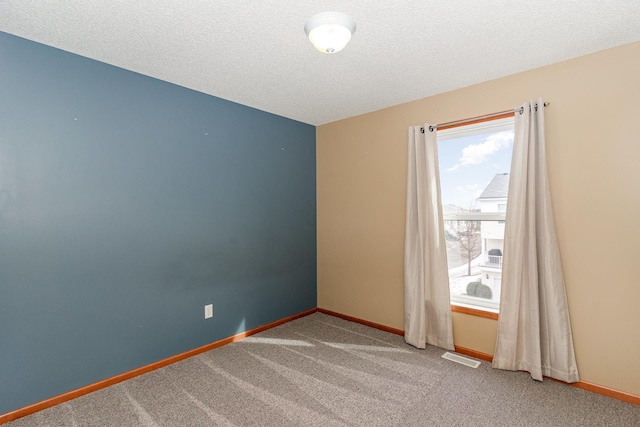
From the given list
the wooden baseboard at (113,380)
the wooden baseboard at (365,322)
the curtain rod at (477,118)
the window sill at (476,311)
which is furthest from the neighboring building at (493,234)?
the wooden baseboard at (113,380)

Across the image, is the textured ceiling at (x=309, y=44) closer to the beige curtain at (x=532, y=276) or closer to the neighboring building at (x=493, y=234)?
the beige curtain at (x=532, y=276)

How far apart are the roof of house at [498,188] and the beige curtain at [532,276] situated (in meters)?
0.19

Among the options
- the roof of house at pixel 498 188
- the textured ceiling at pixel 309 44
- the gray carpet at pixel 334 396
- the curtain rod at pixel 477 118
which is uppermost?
the textured ceiling at pixel 309 44

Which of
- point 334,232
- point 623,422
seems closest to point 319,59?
point 334,232

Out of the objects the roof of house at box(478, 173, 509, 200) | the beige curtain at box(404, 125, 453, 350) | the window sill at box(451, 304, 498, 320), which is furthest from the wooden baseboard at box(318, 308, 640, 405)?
the roof of house at box(478, 173, 509, 200)

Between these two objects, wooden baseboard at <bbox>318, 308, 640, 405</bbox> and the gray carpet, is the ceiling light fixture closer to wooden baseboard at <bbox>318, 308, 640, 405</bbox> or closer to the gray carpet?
the gray carpet

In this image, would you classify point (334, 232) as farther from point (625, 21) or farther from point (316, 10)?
point (625, 21)

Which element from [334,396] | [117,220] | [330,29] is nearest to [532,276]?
[334,396]

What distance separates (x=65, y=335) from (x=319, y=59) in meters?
2.60

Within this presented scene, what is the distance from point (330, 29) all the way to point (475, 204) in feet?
6.49

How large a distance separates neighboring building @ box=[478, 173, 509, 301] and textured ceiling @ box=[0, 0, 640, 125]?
0.91 meters

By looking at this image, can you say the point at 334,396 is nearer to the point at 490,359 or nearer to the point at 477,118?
the point at 490,359

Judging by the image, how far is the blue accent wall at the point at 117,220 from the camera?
2.00 meters

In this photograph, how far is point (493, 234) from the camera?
2.73 m
